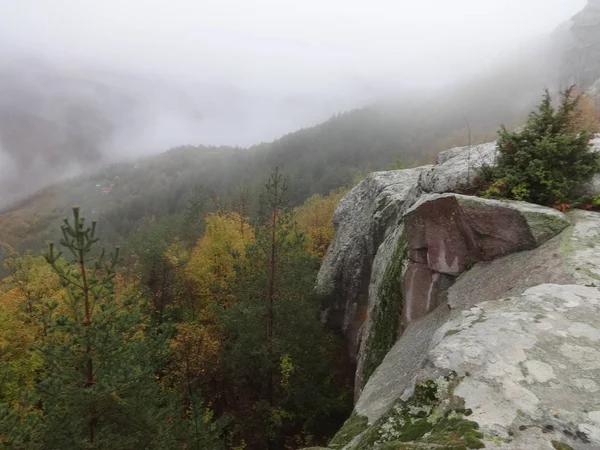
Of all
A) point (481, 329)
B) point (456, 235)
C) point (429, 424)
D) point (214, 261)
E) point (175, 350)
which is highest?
point (456, 235)

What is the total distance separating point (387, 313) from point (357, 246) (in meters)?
9.27

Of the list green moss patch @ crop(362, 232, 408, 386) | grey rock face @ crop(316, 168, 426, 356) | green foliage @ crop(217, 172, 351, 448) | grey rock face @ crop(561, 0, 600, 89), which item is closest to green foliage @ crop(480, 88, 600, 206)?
green moss patch @ crop(362, 232, 408, 386)

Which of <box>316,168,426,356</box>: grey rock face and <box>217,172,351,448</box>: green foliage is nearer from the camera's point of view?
<box>217,172,351,448</box>: green foliage

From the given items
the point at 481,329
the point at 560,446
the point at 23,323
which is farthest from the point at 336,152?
the point at 560,446

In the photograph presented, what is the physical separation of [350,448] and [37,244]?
153m

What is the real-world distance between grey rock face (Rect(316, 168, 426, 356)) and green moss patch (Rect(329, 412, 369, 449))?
1268 centimetres

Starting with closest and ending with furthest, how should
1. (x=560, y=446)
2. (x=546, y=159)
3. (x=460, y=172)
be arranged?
(x=560, y=446) < (x=546, y=159) < (x=460, y=172)

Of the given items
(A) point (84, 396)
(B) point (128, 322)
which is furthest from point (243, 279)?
(A) point (84, 396)

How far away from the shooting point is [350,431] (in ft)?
21.0

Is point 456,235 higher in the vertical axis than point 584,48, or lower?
lower

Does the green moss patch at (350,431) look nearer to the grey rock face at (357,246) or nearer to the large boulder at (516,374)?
the large boulder at (516,374)

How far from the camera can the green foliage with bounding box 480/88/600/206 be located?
334 inches

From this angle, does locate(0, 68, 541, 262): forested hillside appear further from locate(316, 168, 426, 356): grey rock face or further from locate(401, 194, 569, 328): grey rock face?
locate(401, 194, 569, 328): grey rock face

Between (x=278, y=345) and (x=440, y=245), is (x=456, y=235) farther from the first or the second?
(x=278, y=345)
